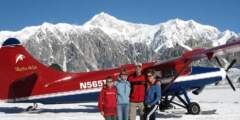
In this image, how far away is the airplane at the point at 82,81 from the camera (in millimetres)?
18281

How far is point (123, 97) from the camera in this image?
10.7 meters

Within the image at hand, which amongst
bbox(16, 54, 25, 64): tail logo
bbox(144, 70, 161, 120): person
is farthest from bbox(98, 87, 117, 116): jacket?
bbox(16, 54, 25, 64): tail logo

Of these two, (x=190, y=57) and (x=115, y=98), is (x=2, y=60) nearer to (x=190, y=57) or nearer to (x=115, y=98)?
(x=190, y=57)

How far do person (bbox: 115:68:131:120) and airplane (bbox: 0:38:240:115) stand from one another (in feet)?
23.7

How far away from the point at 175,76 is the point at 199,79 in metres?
1.31

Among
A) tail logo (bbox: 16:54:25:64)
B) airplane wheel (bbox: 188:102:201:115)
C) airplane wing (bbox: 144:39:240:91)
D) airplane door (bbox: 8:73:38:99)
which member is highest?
tail logo (bbox: 16:54:25:64)

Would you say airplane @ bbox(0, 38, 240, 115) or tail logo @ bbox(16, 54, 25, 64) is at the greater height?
tail logo @ bbox(16, 54, 25, 64)

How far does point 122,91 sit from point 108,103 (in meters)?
0.53

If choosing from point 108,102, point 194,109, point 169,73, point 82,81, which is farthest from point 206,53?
point 108,102

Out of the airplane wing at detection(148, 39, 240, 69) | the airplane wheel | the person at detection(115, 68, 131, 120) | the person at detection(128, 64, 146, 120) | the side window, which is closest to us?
the person at detection(115, 68, 131, 120)

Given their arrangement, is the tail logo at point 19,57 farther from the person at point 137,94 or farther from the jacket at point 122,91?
the jacket at point 122,91

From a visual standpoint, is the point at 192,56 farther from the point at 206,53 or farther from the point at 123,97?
the point at 123,97

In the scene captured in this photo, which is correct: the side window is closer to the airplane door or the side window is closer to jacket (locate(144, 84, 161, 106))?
the airplane door

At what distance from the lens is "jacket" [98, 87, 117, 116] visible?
10375 mm
